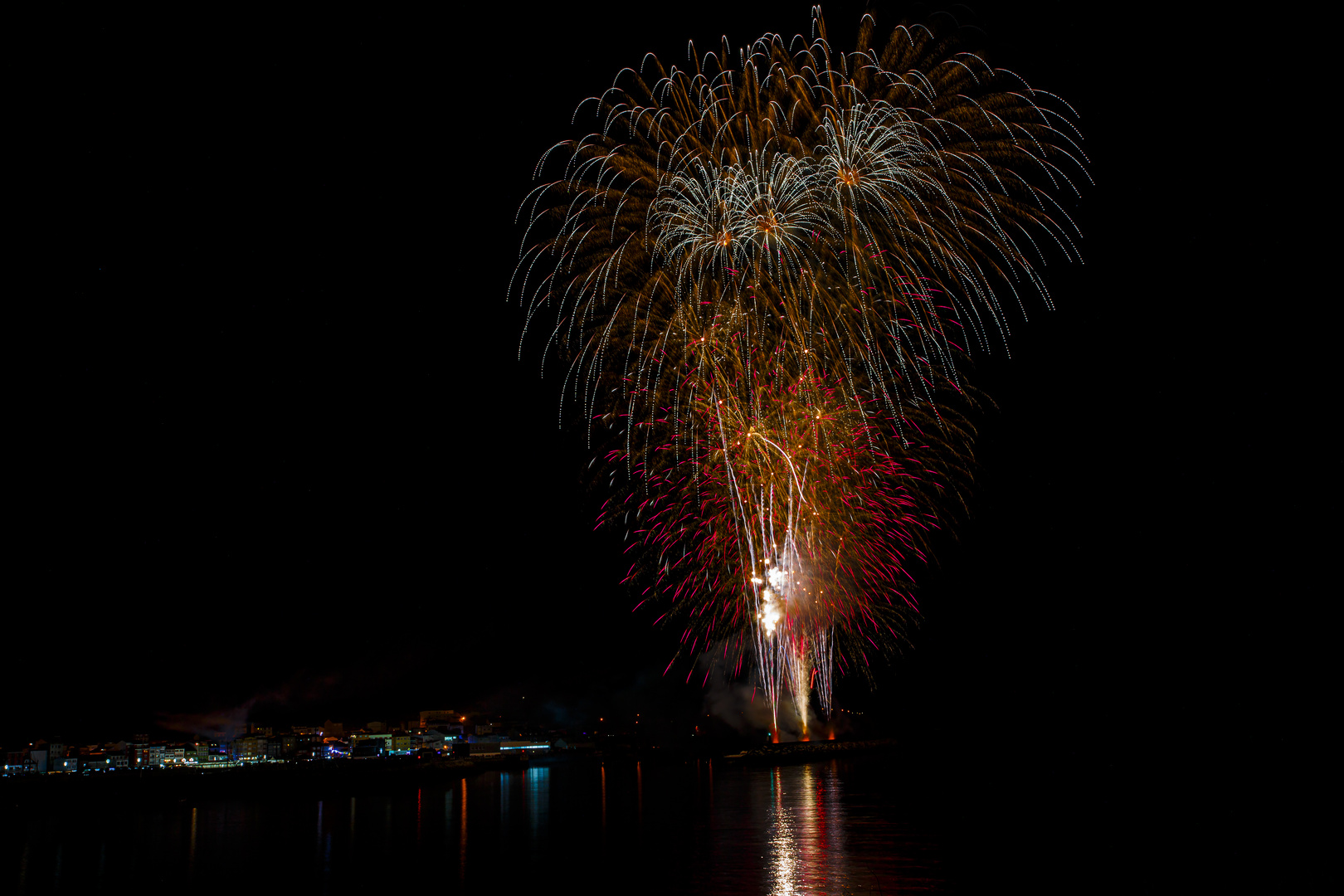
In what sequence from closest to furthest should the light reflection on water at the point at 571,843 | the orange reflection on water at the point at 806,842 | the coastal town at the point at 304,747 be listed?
the orange reflection on water at the point at 806,842
the light reflection on water at the point at 571,843
the coastal town at the point at 304,747

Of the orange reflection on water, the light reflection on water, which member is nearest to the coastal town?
the light reflection on water

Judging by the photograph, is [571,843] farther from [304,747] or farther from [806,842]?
[304,747]

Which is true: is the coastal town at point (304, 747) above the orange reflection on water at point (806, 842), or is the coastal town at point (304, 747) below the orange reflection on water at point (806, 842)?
below

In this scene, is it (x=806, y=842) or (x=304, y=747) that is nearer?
(x=806, y=842)

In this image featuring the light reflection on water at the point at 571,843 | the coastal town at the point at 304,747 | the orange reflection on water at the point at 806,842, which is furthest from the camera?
the coastal town at the point at 304,747

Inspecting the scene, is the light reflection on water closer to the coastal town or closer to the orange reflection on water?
the orange reflection on water

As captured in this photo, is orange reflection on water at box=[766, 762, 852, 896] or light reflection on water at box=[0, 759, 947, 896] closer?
orange reflection on water at box=[766, 762, 852, 896]

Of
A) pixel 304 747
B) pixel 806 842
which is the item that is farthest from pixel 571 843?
pixel 304 747

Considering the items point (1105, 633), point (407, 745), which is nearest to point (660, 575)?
point (1105, 633)

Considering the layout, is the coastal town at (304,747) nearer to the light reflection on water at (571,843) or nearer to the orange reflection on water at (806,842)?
the light reflection on water at (571,843)

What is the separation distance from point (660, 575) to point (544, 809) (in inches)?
461

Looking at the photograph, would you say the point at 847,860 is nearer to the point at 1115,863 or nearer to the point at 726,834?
the point at 1115,863

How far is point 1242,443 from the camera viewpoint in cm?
3925

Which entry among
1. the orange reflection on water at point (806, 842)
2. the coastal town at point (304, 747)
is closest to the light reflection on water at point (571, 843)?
the orange reflection on water at point (806, 842)
